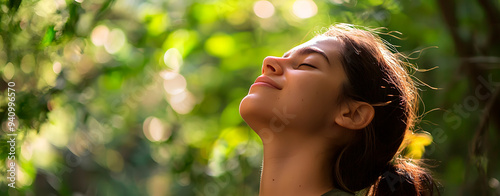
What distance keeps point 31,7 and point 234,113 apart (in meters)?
0.62

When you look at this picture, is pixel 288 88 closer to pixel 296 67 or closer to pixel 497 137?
pixel 296 67

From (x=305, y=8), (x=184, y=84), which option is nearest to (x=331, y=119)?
(x=305, y=8)

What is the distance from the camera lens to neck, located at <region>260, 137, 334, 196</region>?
31.5 inches

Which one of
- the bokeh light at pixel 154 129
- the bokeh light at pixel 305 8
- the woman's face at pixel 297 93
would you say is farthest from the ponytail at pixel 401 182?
the bokeh light at pixel 154 129

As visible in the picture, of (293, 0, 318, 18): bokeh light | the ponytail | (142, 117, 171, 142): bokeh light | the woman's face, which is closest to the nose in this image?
the woman's face

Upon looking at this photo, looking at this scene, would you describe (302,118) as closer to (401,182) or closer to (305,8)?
(401,182)

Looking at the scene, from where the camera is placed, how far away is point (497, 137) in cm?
119

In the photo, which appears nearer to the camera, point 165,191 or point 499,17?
point 499,17

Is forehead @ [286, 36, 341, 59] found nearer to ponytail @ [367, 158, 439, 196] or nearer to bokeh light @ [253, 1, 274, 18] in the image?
ponytail @ [367, 158, 439, 196]

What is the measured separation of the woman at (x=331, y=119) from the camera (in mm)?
794

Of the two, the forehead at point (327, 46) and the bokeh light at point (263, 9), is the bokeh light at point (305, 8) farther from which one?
the forehead at point (327, 46)

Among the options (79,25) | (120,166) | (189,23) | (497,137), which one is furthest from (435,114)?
(120,166)

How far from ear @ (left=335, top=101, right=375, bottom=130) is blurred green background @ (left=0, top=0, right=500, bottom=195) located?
0.25 metres

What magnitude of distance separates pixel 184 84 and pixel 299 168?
128 cm
